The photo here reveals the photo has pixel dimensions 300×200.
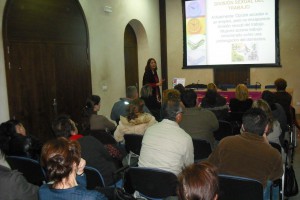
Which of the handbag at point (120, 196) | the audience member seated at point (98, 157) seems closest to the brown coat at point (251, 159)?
the handbag at point (120, 196)

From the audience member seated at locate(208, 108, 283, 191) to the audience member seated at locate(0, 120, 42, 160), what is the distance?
1547mm

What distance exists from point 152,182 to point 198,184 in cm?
114

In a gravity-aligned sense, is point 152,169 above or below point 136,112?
below

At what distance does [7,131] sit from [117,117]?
188 cm

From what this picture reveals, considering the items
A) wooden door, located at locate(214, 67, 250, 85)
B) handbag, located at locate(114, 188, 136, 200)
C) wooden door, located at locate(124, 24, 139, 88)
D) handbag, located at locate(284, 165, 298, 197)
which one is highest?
wooden door, located at locate(124, 24, 139, 88)

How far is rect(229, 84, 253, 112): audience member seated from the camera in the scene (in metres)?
4.68

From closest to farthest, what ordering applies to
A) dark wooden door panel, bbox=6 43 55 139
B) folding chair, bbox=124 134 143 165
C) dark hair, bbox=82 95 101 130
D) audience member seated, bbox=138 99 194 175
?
audience member seated, bbox=138 99 194 175, folding chair, bbox=124 134 143 165, dark hair, bbox=82 95 101 130, dark wooden door panel, bbox=6 43 55 139

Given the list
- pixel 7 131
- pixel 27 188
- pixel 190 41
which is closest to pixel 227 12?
pixel 190 41

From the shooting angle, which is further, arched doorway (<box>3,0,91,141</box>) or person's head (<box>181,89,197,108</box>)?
arched doorway (<box>3,0,91,141</box>)

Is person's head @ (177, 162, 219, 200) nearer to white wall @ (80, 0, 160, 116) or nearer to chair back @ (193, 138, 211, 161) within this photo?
chair back @ (193, 138, 211, 161)

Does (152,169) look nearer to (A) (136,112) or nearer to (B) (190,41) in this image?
(A) (136,112)

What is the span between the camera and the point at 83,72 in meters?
6.04

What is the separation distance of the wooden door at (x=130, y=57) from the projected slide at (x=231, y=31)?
1432 millimetres

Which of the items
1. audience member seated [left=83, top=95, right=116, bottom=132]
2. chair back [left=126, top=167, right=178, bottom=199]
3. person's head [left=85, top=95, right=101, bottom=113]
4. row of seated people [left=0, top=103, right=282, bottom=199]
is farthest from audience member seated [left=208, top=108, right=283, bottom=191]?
person's head [left=85, top=95, right=101, bottom=113]
